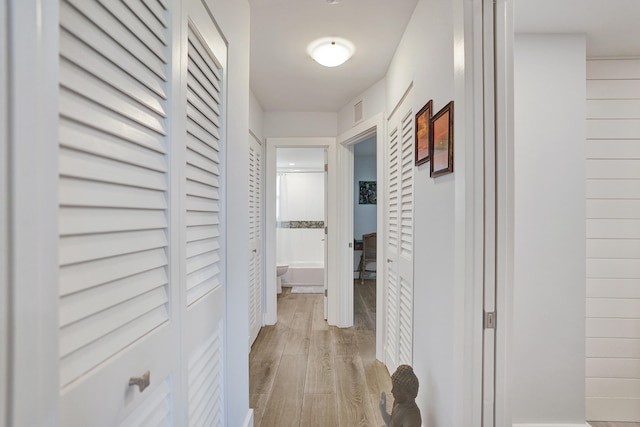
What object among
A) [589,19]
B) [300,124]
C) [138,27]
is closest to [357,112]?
[300,124]

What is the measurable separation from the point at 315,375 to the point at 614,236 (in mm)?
2193

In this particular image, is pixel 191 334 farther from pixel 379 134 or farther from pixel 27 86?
pixel 379 134

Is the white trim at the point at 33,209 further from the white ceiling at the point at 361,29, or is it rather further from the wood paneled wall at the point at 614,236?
the wood paneled wall at the point at 614,236

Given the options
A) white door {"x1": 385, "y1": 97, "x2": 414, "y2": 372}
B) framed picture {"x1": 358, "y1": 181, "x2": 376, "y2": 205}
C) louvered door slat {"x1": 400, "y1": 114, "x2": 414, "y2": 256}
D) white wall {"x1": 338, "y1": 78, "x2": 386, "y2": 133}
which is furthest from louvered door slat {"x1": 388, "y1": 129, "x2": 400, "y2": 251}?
framed picture {"x1": 358, "y1": 181, "x2": 376, "y2": 205}

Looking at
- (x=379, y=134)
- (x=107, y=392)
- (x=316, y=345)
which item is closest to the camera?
(x=107, y=392)

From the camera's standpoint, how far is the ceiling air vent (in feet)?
10.4

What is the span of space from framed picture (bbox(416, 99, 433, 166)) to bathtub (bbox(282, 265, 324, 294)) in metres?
4.05

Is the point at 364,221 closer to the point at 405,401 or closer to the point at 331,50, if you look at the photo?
the point at 331,50

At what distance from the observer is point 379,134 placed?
9.23ft

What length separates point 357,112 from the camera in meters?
3.23

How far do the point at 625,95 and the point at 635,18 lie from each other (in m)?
0.51

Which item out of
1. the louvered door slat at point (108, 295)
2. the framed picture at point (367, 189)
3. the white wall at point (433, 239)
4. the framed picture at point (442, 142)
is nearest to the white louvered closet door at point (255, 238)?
the white wall at point (433, 239)

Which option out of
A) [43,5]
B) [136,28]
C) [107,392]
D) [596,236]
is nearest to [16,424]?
[107,392]

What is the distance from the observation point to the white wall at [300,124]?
146 inches
